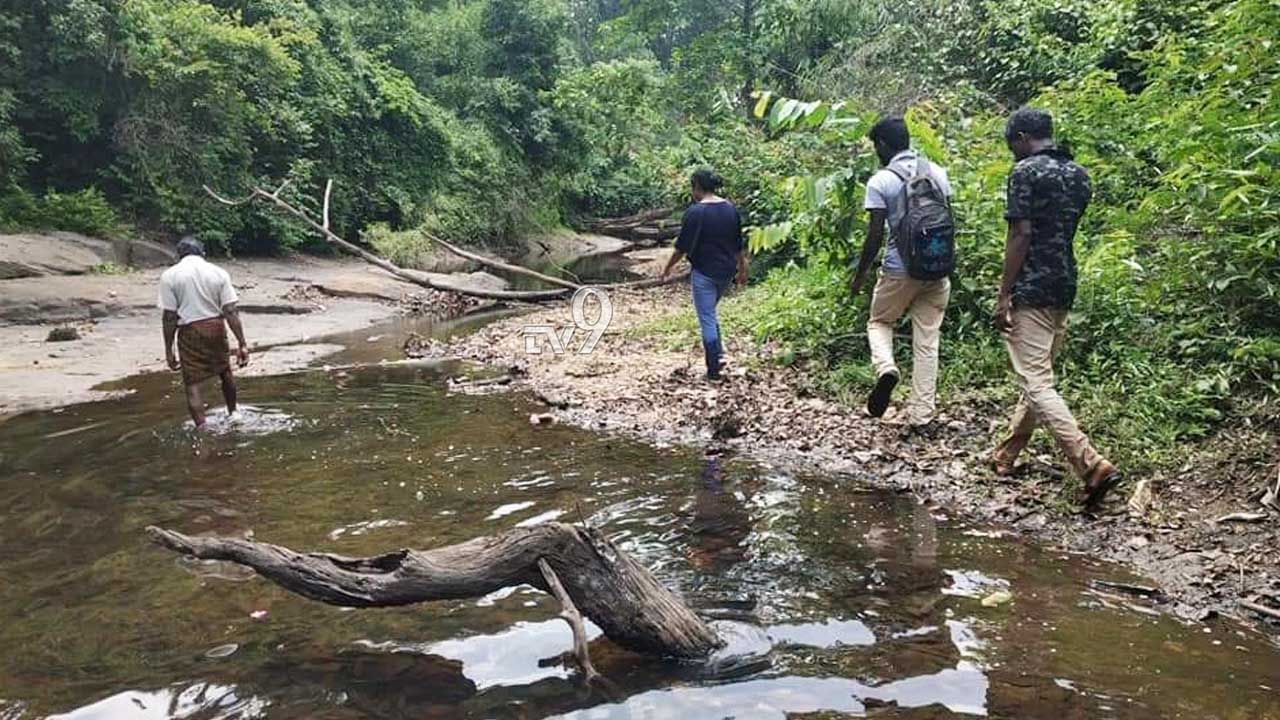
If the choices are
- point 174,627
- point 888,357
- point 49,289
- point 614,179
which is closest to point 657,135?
point 614,179

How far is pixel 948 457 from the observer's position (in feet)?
18.6

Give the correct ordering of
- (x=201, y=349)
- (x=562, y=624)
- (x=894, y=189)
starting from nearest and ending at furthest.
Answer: (x=562, y=624)
(x=894, y=189)
(x=201, y=349)

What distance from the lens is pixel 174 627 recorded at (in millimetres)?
3682

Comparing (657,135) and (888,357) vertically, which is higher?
(657,135)

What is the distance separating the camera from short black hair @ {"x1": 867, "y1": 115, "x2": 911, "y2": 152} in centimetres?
602

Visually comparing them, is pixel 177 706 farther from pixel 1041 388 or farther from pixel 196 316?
pixel 196 316

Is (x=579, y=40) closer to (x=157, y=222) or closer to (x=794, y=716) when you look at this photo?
(x=157, y=222)

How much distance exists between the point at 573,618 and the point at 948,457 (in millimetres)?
3701

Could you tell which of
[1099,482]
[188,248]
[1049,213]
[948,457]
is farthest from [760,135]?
[1099,482]

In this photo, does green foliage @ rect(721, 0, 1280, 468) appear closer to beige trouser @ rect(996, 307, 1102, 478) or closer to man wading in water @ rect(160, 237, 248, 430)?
beige trouser @ rect(996, 307, 1102, 478)

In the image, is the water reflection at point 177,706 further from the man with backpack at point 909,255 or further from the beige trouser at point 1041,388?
the man with backpack at point 909,255

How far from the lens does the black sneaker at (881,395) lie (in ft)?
19.5

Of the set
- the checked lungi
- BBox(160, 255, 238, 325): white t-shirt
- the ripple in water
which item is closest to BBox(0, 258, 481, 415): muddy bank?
the ripple in water

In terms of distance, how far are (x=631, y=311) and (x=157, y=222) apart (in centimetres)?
1319
